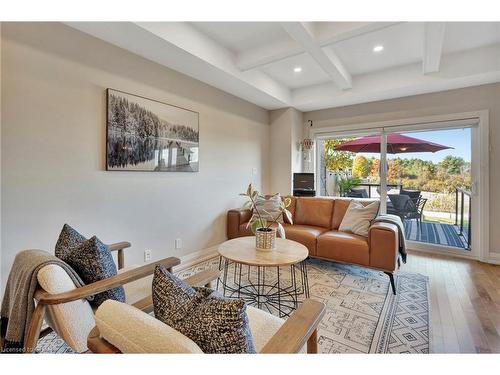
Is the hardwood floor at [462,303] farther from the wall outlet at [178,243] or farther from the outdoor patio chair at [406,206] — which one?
the wall outlet at [178,243]

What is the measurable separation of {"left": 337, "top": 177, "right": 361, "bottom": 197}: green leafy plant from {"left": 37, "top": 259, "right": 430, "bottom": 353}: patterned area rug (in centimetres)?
190

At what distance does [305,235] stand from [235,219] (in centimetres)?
106

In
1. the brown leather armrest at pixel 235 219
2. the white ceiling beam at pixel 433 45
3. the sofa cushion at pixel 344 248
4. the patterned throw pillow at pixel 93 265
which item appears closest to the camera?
the patterned throw pillow at pixel 93 265

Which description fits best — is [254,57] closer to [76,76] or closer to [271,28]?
[271,28]

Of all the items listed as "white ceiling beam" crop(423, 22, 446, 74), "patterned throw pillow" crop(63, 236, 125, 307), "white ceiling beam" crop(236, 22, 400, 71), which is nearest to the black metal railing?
"white ceiling beam" crop(423, 22, 446, 74)

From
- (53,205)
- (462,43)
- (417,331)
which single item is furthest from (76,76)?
(462,43)

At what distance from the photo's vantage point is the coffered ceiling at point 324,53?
7.72 ft

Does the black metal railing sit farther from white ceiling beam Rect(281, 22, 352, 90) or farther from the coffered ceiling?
A: white ceiling beam Rect(281, 22, 352, 90)

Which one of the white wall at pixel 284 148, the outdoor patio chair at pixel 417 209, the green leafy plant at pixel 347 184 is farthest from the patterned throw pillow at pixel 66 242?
the outdoor patio chair at pixel 417 209

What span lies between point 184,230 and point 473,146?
407 centimetres

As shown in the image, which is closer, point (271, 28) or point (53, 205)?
point (53, 205)

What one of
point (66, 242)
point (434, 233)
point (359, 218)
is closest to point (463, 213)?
point (434, 233)

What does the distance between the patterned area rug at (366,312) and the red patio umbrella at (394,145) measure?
2.02m
